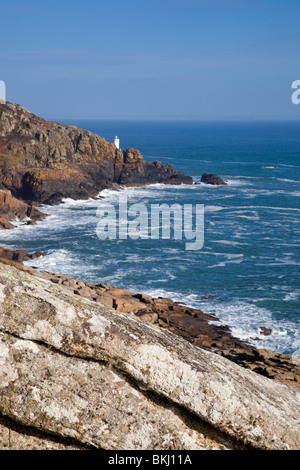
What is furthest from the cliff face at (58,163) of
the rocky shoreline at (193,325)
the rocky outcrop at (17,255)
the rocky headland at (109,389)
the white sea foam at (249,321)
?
the rocky headland at (109,389)

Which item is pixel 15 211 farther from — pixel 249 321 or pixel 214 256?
pixel 249 321

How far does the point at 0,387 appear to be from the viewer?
7148mm

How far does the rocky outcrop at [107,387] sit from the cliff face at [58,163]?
231 feet

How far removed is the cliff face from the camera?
77188 mm

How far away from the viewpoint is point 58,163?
83.2 meters

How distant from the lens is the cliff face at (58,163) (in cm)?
7719

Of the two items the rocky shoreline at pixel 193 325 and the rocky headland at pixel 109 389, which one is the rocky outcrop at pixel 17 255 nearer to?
the rocky shoreline at pixel 193 325

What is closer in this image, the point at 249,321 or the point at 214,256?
the point at 249,321

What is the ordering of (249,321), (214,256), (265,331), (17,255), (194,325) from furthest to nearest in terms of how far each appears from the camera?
(214,256) → (17,255) → (249,321) → (194,325) → (265,331)

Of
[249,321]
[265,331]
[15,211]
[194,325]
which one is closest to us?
[265,331]

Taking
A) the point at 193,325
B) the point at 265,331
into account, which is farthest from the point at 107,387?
the point at 265,331

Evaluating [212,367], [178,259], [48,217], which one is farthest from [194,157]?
[212,367]

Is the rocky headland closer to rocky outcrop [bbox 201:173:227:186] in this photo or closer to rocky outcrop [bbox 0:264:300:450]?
rocky outcrop [bbox 0:264:300:450]

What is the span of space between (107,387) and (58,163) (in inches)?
3085
